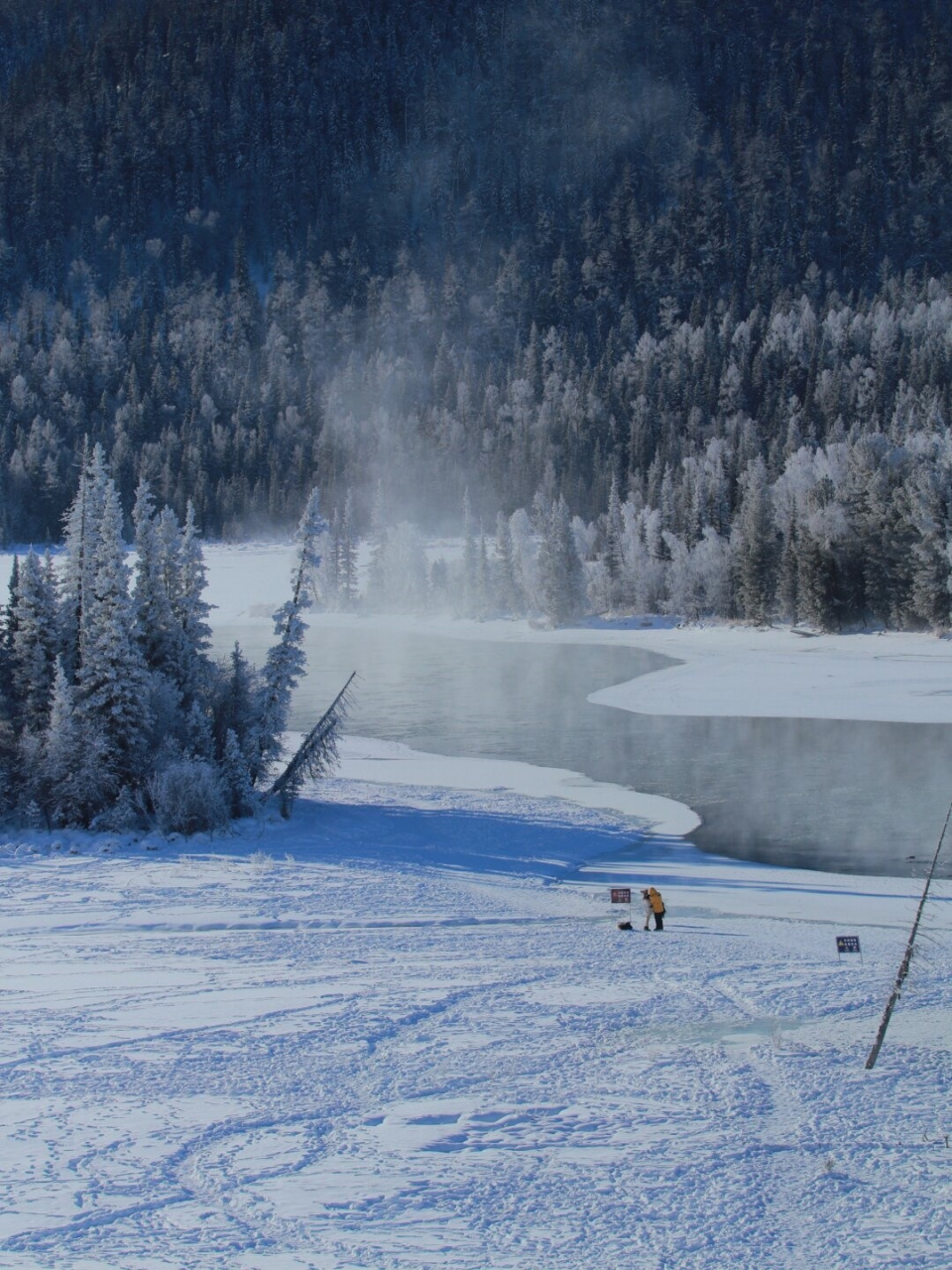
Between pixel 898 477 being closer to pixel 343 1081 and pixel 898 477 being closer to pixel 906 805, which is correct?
pixel 906 805

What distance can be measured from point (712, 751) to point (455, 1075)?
3517 centimetres

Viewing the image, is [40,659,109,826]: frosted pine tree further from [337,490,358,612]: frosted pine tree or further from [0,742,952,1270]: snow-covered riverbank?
[337,490,358,612]: frosted pine tree

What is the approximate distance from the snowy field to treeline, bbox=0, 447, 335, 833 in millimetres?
4372

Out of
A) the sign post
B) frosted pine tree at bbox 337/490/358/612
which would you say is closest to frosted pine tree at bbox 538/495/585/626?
frosted pine tree at bbox 337/490/358/612

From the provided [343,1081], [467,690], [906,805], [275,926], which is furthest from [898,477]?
[343,1081]

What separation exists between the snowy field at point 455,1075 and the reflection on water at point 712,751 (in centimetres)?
575

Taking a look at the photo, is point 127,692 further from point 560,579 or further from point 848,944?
point 560,579

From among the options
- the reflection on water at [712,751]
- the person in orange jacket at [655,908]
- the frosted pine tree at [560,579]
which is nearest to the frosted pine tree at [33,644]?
the reflection on water at [712,751]

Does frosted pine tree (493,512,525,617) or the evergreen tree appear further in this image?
frosted pine tree (493,512,525,617)

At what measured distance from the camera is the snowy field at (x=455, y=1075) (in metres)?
8.80

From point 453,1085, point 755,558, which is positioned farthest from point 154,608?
point 755,558

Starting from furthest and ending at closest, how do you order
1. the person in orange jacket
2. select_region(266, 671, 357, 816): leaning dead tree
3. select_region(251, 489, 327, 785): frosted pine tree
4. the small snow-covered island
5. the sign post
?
select_region(251, 489, 327, 785): frosted pine tree
select_region(266, 671, 357, 816): leaning dead tree
the person in orange jacket
the sign post
the small snow-covered island

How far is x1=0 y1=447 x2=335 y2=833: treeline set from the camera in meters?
29.9

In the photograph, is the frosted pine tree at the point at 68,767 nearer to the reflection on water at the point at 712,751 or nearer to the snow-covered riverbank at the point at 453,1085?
the snow-covered riverbank at the point at 453,1085
